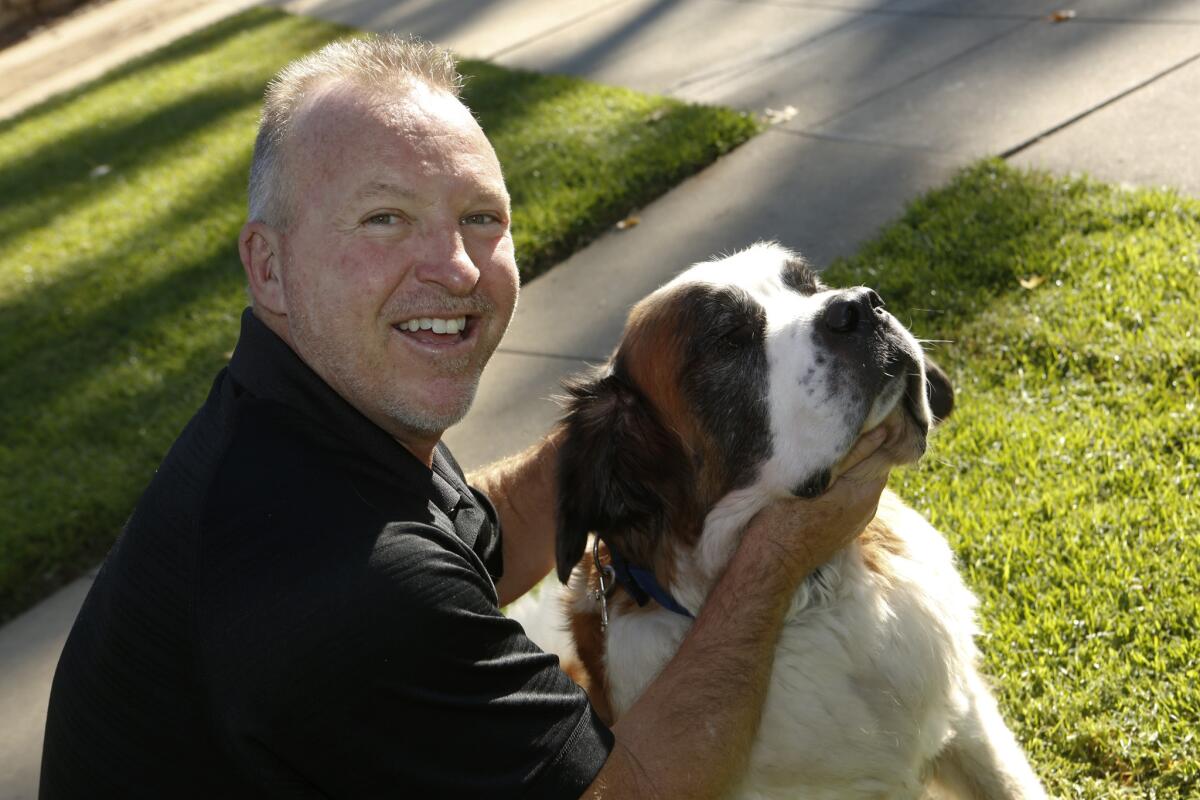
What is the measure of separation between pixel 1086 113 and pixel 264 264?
16.0 ft

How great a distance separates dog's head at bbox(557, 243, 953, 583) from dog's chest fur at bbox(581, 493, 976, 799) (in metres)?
0.25

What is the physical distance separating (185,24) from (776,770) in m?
14.5

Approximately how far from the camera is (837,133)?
272 inches

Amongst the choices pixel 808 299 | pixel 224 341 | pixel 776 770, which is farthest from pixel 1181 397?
pixel 224 341

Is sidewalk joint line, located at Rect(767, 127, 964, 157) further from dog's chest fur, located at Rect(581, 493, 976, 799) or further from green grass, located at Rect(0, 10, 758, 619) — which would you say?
dog's chest fur, located at Rect(581, 493, 976, 799)

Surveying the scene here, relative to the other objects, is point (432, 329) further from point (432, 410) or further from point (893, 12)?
point (893, 12)

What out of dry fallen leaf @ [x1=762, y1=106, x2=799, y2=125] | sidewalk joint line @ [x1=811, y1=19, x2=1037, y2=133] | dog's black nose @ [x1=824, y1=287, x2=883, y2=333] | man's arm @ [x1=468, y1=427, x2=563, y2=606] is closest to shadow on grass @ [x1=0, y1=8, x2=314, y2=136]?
dry fallen leaf @ [x1=762, y1=106, x2=799, y2=125]

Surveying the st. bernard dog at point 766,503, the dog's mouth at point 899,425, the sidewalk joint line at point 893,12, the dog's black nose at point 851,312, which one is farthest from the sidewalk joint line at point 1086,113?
the dog's black nose at point 851,312

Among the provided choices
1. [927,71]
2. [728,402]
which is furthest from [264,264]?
[927,71]

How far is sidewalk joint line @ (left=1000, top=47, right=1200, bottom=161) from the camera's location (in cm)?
609

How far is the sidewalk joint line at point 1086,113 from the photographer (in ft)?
20.0

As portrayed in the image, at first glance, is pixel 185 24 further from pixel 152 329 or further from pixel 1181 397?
pixel 1181 397

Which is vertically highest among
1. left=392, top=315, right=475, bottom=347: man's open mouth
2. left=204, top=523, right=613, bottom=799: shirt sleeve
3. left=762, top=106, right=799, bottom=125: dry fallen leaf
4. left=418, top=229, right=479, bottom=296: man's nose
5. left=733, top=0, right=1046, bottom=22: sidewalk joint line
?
left=418, top=229, right=479, bottom=296: man's nose

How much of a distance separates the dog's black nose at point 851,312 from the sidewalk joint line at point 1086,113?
363 centimetres
